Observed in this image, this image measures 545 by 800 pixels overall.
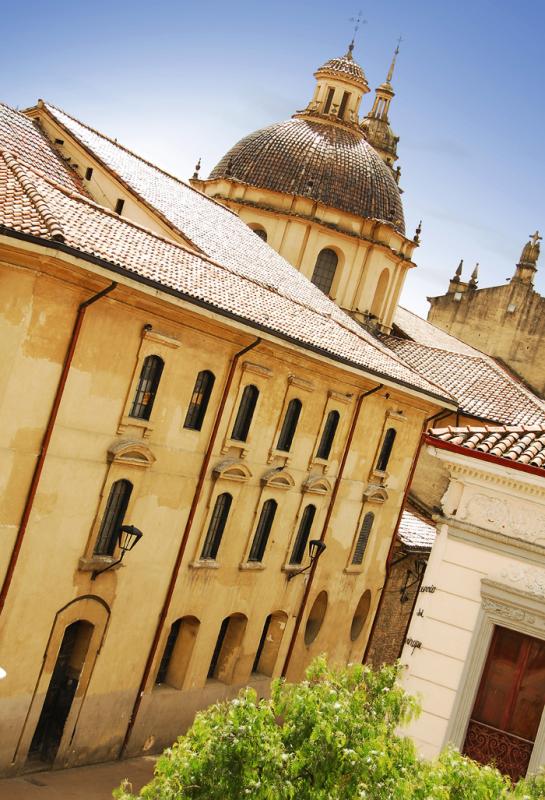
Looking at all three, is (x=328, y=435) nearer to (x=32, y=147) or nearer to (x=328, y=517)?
(x=328, y=517)

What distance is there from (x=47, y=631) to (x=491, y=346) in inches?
1507

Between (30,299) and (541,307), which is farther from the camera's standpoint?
(541,307)

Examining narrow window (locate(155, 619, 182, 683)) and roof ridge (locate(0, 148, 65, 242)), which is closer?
roof ridge (locate(0, 148, 65, 242))

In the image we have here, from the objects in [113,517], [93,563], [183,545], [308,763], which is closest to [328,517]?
[183,545]

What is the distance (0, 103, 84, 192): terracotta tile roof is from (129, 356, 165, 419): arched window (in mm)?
5650

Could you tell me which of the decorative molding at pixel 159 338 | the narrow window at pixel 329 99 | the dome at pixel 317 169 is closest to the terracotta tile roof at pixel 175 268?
the decorative molding at pixel 159 338

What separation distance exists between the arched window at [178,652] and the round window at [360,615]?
8623 mm

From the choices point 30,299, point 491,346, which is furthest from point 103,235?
point 491,346

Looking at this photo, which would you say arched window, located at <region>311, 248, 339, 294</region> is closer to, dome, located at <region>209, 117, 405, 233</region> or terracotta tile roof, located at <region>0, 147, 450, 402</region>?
dome, located at <region>209, 117, 405, 233</region>

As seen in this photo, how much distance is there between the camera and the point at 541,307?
5494 centimetres

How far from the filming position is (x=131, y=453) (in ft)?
72.4

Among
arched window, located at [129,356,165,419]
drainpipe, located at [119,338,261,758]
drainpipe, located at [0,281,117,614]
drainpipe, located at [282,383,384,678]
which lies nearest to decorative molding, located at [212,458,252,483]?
drainpipe, located at [119,338,261,758]

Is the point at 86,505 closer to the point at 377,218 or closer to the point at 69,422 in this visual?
the point at 69,422

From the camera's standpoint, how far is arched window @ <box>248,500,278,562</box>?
27016 mm
